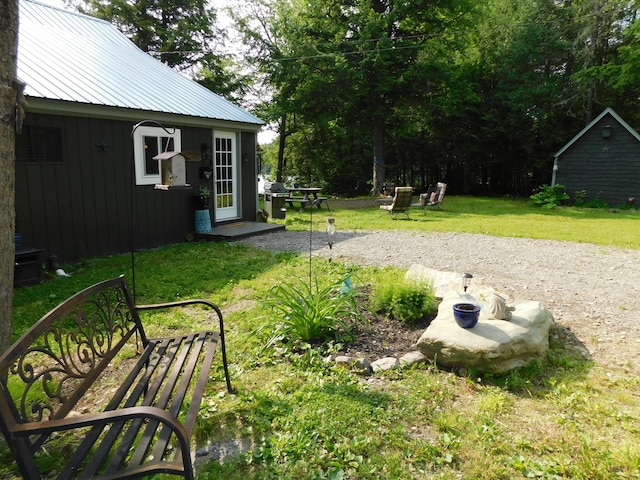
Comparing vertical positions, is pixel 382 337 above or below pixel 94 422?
below

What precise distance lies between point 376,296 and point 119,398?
2.63 m

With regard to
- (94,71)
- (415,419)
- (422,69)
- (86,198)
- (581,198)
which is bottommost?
(415,419)

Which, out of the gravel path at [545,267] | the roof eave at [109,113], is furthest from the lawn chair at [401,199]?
the roof eave at [109,113]

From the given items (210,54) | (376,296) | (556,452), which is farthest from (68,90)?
(210,54)

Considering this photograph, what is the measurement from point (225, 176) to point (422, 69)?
1156 centimetres

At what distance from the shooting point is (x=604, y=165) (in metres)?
16.6

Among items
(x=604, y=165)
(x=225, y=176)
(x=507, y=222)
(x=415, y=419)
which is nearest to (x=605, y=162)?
(x=604, y=165)

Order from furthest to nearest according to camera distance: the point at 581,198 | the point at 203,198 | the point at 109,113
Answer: the point at 581,198, the point at 203,198, the point at 109,113

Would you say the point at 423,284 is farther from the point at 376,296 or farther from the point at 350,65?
the point at 350,65

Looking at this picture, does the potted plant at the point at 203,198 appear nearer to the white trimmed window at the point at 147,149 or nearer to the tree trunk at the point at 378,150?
the white trimmed window at the point at 147,149

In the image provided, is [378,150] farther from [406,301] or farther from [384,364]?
[384,364]

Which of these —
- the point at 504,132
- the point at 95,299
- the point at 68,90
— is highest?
the point at 504,132

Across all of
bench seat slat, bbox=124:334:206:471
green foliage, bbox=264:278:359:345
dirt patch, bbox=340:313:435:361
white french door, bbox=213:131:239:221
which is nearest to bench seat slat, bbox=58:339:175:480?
bench seat slat, bbox=124:334:206:471

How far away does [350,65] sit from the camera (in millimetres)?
17781
